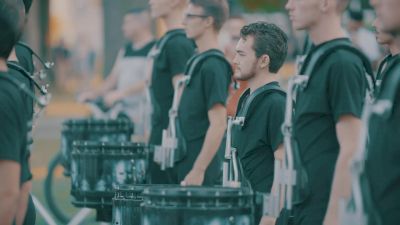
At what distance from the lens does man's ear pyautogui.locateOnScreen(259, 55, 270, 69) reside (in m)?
8.79

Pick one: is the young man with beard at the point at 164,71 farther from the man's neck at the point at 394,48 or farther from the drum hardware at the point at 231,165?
the man's neck at the point at 394,48

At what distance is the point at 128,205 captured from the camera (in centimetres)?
870

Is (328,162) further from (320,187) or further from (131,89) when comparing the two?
(131,89)

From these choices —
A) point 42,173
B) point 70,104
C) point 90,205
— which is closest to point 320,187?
point 90,205

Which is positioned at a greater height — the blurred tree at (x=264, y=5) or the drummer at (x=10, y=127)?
the blurred tree at (x=264, y=5)

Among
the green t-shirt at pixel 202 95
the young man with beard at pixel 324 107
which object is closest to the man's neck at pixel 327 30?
the young man with beard at pixel 324 107

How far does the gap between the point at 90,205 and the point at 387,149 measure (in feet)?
13.7

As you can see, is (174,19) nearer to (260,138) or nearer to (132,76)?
(260,138)

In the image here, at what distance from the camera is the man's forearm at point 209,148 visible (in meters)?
10.3

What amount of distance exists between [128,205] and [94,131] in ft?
11.3

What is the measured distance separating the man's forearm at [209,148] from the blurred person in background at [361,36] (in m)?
1.23

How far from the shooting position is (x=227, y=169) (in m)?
8.79

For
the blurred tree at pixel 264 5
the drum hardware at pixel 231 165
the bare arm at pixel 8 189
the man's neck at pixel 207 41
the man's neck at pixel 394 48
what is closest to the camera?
the bare arm at pixel 8 189

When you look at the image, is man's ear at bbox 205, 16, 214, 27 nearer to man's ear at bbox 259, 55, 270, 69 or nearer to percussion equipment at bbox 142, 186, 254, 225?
man's ear at bbox 259, 55, 270, 69
